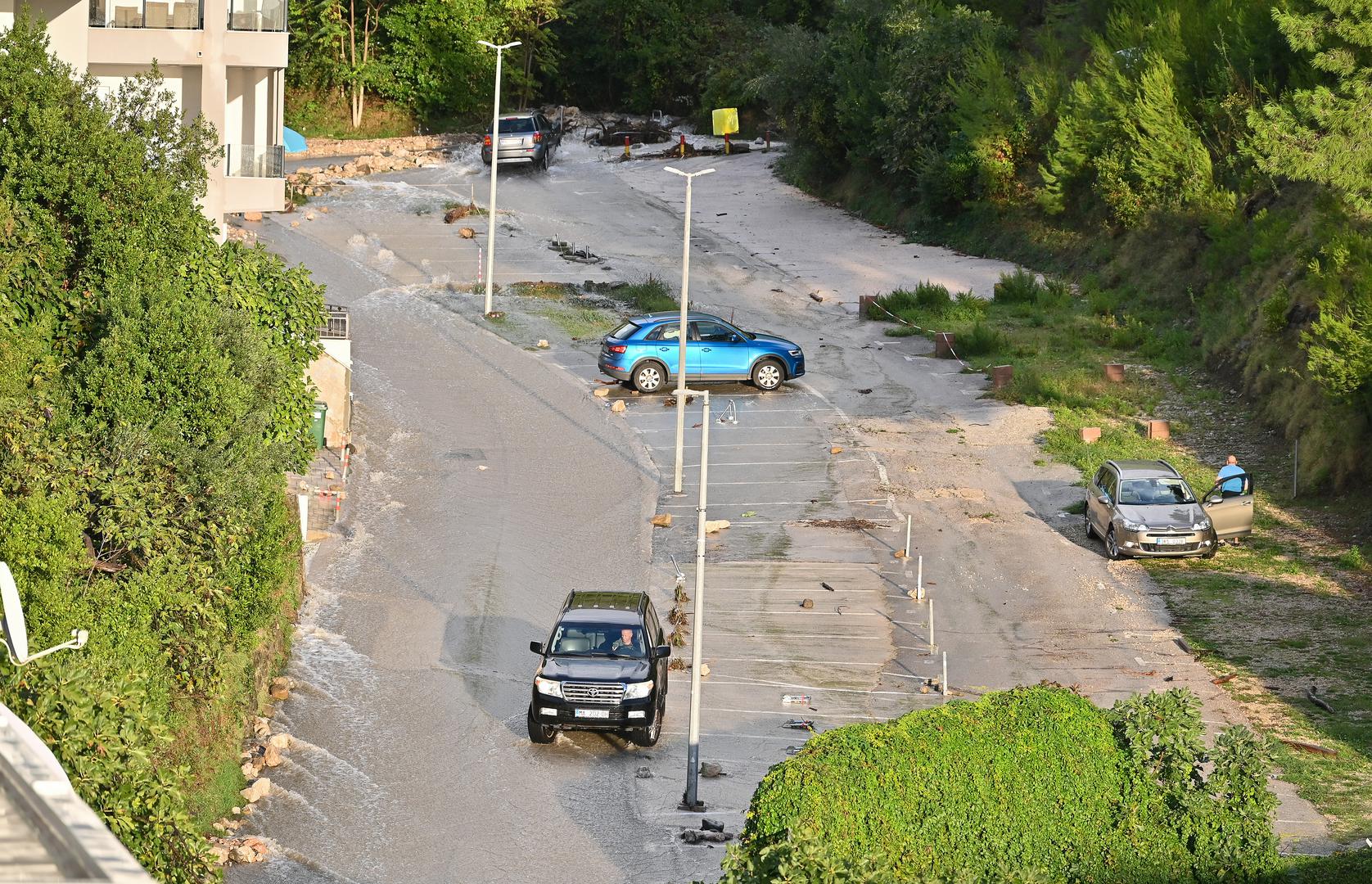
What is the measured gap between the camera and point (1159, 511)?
28203 millimetres

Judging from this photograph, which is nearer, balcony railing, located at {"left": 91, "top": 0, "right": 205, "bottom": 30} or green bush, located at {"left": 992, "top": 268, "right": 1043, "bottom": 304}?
balcony railing, located at {"left": 91, "top": 0, "right": 205, "bottom": 30}

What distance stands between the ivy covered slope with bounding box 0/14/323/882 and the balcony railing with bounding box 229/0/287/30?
4762mm

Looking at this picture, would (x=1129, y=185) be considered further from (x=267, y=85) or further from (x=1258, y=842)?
(x=1258, y=842)

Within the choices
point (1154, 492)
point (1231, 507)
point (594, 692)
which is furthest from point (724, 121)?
point (594, 692)

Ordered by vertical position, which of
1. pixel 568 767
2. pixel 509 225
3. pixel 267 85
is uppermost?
pixel 267 85

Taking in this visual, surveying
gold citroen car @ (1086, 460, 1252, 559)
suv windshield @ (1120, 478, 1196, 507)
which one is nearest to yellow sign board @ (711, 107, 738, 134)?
gold citroen car @ (1086, 460, 1252, 559)

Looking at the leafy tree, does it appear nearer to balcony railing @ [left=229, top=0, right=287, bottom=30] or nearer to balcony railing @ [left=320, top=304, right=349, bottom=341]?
balcony railing @ [left=320, top=304, right=349, bottom=341]

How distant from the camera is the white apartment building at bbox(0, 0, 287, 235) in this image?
29.2 metres

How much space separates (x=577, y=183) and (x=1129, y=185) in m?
21.2

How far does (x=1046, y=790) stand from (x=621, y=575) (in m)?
11.8

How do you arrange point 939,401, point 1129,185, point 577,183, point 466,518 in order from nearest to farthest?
point 466,518 < point 939,401 < point 1129,185 < point 577,183

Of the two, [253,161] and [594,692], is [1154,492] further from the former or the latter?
[253,161]

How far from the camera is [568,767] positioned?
2092cm

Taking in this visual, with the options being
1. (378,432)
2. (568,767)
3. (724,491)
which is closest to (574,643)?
(568,767)
